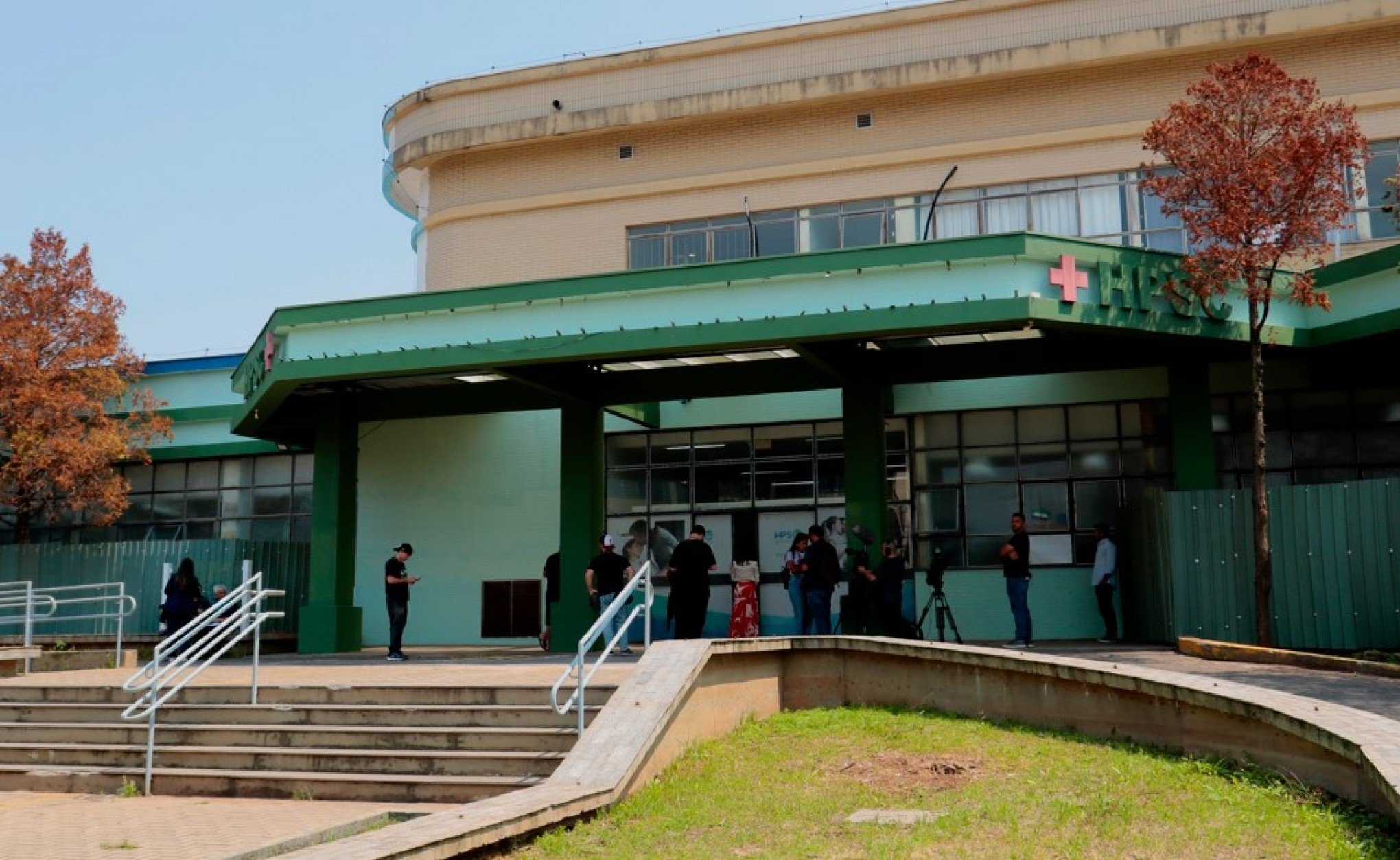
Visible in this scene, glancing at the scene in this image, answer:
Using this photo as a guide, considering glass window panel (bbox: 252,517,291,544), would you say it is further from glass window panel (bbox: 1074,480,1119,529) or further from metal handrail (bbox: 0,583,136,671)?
glass window panel (bbox: 1074,480,1119,529)

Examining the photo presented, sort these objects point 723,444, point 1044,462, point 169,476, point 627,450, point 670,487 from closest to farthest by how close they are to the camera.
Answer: point 1044,462 → point 723,444 → point 670,487 → point 627,450 → point 169,476

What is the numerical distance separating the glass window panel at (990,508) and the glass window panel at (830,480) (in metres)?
1.96

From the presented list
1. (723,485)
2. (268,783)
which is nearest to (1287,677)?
(268,783)

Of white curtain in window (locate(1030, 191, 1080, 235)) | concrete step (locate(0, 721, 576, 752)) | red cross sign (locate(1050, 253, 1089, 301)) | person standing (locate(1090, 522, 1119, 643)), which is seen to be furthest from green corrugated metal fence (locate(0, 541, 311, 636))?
red cross sign (locate(1050, 253, 1089, 301))

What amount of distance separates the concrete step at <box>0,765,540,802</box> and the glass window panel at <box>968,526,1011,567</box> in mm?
11675

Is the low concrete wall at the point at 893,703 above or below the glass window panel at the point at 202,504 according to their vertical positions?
below

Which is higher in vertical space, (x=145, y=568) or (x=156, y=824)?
(x=145, y=568)

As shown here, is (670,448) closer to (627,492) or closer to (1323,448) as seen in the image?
(627,492)

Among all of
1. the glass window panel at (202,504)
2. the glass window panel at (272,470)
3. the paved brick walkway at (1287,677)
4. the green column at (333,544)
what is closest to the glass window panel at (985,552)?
the paved brick walkway at (1287,677)

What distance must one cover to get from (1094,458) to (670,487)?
6727 millimetres

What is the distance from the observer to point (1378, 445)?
738 inches

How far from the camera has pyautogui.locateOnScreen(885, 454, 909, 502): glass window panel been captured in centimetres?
2088

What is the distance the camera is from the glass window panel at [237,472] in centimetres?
2530

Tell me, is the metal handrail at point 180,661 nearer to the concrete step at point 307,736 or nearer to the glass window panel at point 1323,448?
the concrete step at point 307,736
